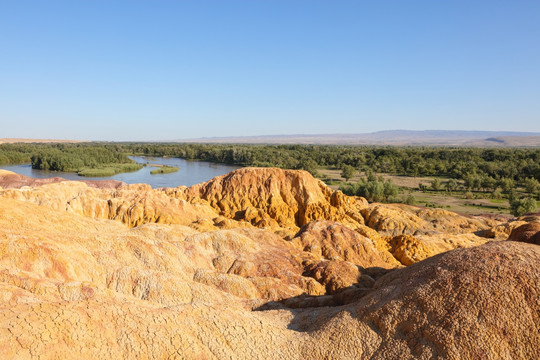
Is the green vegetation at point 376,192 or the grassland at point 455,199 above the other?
the green vegetation at point 376,192

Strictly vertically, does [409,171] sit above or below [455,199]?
above

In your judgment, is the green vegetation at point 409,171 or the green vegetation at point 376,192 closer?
the green vegetation at point 376,192

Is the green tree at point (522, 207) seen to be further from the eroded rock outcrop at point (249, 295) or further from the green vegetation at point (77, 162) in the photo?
the green vegetation at point (77, 162)

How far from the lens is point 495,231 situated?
42.2 metres

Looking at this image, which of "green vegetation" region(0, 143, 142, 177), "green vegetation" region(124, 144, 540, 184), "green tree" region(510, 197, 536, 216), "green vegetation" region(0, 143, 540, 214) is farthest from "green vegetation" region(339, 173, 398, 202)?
"green vegetation" region(0, 143, 142, 177)

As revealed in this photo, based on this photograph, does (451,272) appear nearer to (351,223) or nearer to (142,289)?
(142,289)

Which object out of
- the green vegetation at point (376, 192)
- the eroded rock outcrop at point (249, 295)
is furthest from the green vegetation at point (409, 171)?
the eroded rock outcrop at point (249, 295)

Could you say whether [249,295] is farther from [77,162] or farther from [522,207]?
[77,162]

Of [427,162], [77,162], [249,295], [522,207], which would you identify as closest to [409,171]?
[427,162]

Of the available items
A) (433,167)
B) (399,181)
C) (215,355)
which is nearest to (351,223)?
(215,355)

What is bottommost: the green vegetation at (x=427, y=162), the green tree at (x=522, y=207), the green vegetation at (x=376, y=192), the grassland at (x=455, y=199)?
the grassland at (x=455, y=199)

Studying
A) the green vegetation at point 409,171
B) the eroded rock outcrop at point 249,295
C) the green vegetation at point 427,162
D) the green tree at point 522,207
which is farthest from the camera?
the green vegetation at point 427,162

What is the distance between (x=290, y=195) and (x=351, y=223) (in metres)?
10.1

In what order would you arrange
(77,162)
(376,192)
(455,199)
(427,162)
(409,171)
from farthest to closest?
(427,162) → (409,171) → (77,162) → (455,199) → (376,192)
